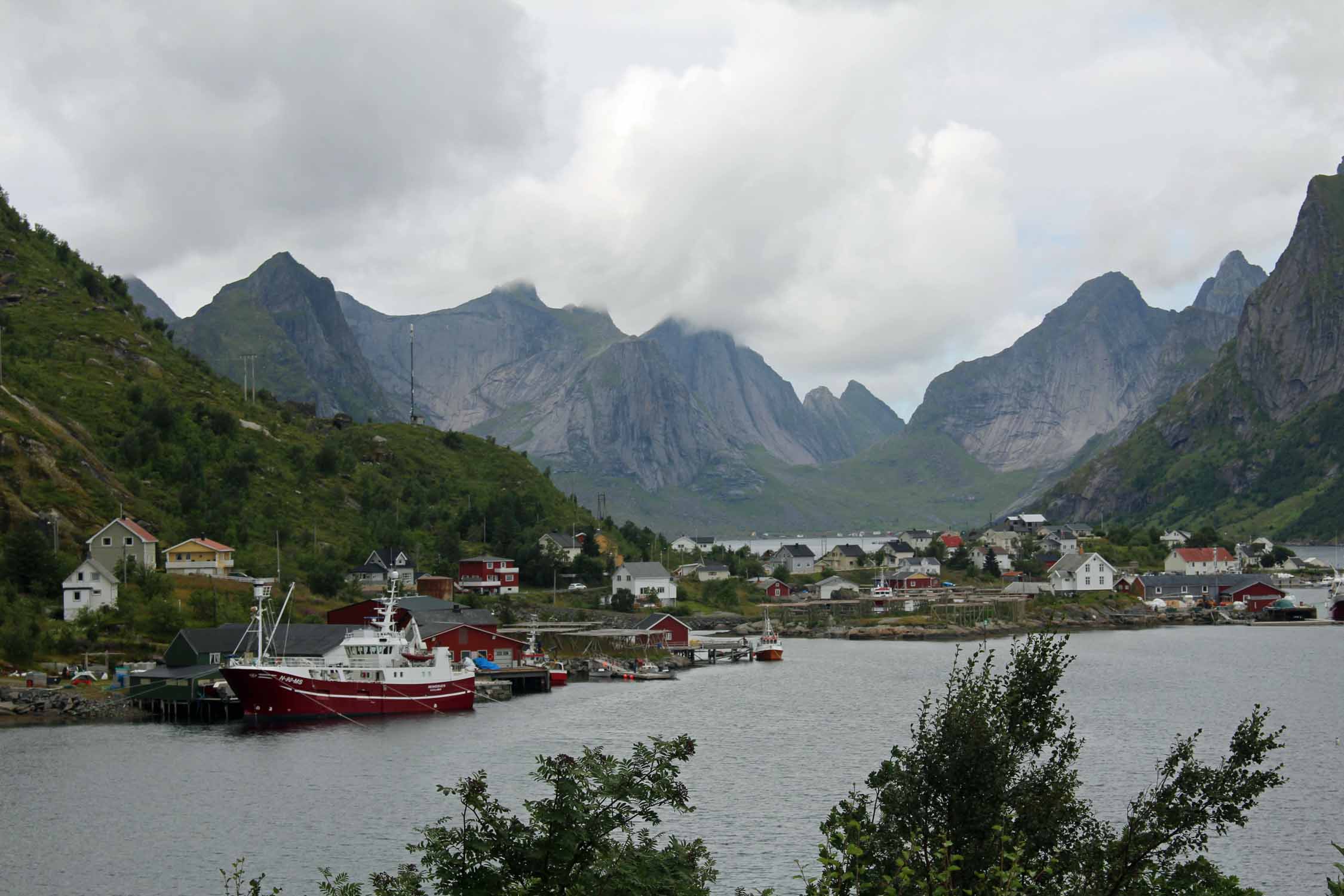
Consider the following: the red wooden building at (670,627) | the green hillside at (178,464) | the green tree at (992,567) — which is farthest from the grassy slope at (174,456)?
the green tree at (992,567)

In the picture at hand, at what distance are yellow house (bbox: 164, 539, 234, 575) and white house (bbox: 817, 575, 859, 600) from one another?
269 feet

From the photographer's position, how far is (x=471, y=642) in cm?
9225

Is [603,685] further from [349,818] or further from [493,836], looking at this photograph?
[493,836]

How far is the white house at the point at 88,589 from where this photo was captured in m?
82.8

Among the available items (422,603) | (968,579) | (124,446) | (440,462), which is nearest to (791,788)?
(422,603)

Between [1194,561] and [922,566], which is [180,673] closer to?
[922,566]

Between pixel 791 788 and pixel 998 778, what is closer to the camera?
pixel 998 778

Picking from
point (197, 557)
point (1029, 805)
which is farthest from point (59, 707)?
point (1029, 805)

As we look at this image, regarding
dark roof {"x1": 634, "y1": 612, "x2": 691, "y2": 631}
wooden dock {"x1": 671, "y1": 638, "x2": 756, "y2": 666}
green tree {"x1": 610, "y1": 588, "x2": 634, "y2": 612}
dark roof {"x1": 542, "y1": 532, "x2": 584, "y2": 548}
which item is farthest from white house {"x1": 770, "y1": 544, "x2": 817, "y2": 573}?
dark roof {"x1": 634, "y1": 612, "x2": 691, "y2": 631}

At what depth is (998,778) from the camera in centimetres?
2388

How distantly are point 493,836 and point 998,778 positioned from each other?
11192 millimetres

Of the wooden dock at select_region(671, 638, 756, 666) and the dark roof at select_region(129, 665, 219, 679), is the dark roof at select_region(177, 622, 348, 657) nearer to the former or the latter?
the dark roof at select_region(129, 665, 219, 679)

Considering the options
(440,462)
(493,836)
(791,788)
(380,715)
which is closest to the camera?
(493,836)

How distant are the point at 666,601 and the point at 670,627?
24.9 meters
